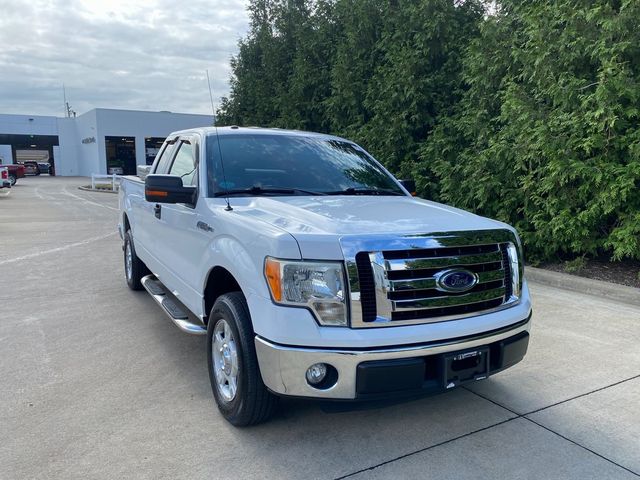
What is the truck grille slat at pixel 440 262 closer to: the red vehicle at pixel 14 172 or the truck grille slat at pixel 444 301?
the truck grille slat at pixel 444 301

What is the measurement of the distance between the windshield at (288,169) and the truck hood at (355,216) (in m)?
0.24

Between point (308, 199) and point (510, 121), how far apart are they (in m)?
4.97

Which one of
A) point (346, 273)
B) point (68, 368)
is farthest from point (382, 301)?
point (68, 368)

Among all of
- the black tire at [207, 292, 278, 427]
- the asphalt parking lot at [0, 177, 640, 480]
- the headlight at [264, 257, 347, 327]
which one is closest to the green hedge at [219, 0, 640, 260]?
the asphalt parking lot at [0, 177, 640, 480]

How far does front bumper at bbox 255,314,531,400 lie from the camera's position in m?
2.61

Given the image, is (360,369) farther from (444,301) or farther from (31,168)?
(31,168)

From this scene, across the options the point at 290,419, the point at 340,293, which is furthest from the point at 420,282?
the point at 290,419

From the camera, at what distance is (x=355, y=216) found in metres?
3.12

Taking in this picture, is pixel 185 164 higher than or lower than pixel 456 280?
higher

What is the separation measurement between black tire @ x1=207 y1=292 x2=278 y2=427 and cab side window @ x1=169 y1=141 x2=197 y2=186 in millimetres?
1354

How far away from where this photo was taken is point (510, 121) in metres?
7.46

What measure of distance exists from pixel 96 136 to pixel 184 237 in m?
48.9

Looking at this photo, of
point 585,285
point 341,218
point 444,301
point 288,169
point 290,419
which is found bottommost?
point 290,419

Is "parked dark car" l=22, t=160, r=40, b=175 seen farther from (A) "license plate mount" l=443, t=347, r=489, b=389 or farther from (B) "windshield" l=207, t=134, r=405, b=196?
(A) "license plate mount" l=443, t=347, r=489, b=389
